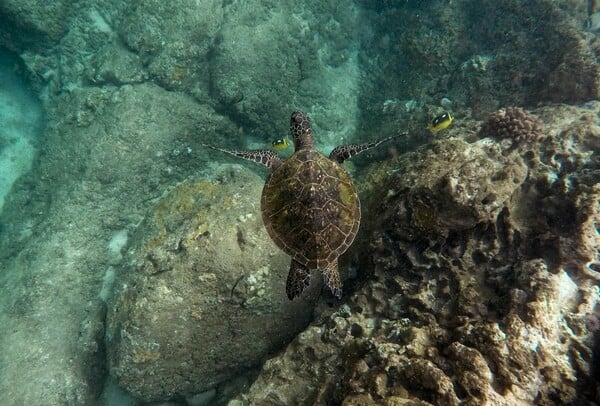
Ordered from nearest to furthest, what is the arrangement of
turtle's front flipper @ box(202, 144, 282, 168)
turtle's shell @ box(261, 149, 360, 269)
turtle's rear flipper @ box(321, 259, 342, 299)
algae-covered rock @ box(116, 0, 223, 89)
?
turtle's shell @ box(261, 149, 360, 269), turtle's rear flipper @ box(321, 259, 342, 299), turtle's front flipper @ box(202, 144, 282, 168), algae-covered rock @ box(116, 0, 223, 89)

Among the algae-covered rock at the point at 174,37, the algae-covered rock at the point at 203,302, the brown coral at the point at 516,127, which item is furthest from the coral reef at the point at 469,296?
the algae-covered rock at the point at 174,37

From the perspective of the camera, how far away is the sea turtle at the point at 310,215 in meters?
4.32

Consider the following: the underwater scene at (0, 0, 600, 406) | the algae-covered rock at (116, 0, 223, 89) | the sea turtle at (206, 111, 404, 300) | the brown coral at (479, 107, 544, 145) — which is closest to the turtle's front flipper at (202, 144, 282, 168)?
the underwater scene at (0, 0, 600, 406)

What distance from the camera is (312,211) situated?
427 cm

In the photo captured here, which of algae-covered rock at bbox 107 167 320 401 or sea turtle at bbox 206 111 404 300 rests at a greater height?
sea turtle at bbox 206 111 404 300

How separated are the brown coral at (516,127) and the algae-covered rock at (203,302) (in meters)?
4.23

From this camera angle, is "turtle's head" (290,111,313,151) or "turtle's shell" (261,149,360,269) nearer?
"turtle's shell" (261,149,360,269)

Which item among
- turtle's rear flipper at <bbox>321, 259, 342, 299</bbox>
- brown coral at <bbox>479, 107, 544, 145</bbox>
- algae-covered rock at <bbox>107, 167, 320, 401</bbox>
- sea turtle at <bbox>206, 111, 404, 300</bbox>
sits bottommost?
algae-covered rock at <bbox>107, 167, 320, 401</bbox>

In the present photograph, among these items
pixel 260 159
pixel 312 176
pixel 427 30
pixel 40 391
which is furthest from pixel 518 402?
pixel 427 30

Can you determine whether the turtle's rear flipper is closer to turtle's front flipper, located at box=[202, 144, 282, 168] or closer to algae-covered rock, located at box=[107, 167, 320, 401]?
algae-covered rock, located at box=[107, 167, 320, 401]

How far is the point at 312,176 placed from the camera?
4.40 m

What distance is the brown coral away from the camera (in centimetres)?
546

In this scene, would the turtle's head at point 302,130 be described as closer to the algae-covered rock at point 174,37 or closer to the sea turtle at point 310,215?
the sea turtle at point 310,215

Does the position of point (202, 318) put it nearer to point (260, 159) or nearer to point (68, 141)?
point (260, 159)
